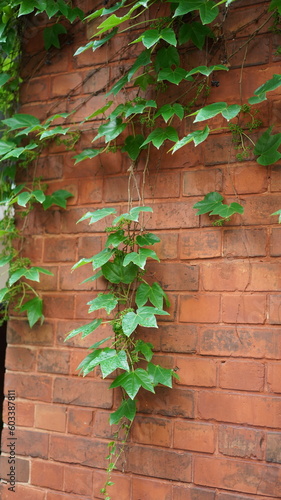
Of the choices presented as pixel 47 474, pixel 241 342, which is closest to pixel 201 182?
pixel 241 342

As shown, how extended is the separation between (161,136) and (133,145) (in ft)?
0.38

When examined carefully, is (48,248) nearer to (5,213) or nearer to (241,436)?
(5,213)

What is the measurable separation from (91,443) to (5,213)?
2.66 feet

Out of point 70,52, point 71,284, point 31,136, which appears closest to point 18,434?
point 71,284

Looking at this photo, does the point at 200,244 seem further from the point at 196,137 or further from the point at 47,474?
the point at 47,474

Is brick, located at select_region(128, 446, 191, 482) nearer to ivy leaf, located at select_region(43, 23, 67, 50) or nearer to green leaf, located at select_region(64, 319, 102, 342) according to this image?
green leaf, located at select_region(64, 319, 102, 342)

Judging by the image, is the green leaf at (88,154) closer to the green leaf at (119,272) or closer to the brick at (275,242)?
the green leaf at (119,272)

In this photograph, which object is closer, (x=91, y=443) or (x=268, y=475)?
(x=268, y=475)

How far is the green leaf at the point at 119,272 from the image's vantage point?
60.3 inches

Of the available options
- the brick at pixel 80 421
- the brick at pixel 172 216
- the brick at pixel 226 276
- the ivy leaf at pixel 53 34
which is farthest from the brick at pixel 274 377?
the ivy leaf at pixel 53 34

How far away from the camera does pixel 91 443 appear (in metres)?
1.58

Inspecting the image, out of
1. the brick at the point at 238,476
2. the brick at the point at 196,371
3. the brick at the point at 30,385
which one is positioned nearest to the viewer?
the brick at the point at 238,476

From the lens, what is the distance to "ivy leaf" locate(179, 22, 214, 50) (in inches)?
59.2

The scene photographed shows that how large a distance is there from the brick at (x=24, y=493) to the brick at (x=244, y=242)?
948 millimetres
